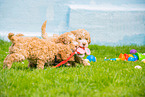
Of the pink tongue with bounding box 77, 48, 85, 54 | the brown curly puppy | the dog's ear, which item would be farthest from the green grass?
the dog's ear

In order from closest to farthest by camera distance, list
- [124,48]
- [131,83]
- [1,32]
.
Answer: [131,83], [124,48], [1,32]

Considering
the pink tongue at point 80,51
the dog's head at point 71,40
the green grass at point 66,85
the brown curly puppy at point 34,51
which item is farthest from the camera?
the dog's head at point 71,40

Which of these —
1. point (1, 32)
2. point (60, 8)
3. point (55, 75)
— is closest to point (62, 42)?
point (55, 75)

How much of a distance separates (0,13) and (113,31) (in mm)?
4751

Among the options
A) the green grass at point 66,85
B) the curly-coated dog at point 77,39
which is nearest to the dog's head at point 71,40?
the curly-coated dog at point 77,39

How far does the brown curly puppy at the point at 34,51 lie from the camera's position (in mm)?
2389

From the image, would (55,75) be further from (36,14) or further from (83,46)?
(36,14)

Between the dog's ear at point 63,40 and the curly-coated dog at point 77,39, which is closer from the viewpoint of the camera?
the curly-coated dog at point 77,39

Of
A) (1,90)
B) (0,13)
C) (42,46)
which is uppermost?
(0,13)

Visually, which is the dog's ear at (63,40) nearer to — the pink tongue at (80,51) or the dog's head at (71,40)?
the dog's head at (71,40)

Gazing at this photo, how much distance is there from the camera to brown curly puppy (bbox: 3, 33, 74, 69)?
94.0 inches

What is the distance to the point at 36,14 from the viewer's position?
643 centimetres

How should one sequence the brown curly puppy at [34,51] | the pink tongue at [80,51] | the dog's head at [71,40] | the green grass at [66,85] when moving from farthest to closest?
the dog's head at [71,40]
the pink tongue at [80,51]
the brown curly puppy at [34,51]
the green grass at [66,85]

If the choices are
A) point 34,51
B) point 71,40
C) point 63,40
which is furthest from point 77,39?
point 34,51
